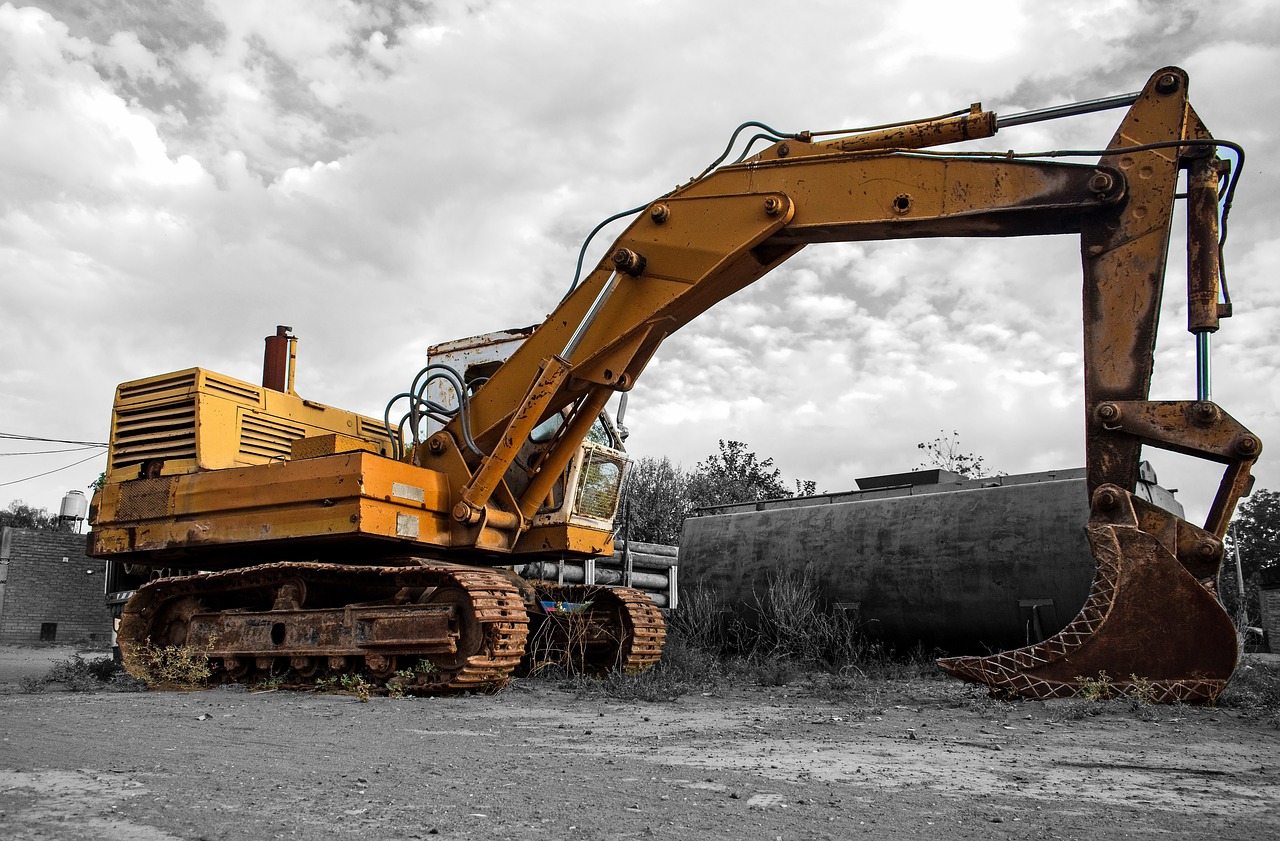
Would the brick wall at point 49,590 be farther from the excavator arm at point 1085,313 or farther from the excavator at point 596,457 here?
the excavator arm at point 1085,313

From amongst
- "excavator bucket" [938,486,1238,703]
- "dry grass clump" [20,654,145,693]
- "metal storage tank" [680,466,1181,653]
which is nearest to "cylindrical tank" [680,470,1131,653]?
"metal storage tank" [680,466,1181,653]

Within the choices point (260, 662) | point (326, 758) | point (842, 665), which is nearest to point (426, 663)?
point (260, 662)

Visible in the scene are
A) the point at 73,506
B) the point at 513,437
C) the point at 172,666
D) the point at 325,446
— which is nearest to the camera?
the point at 513,437

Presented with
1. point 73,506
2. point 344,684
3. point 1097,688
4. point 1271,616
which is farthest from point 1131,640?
point 73,506

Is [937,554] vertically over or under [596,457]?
under

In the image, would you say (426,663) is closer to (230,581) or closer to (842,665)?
(230,581)

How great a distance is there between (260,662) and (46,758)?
14.5 feet

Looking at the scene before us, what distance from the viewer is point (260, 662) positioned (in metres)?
8.41

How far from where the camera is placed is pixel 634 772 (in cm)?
411

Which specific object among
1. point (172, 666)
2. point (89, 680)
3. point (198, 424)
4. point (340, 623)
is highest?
point (198, 424)

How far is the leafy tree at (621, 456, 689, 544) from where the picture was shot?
29672 millimetres

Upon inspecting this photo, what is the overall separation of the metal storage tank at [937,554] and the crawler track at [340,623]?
4.73 m

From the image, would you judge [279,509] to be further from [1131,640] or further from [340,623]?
[1131,640]

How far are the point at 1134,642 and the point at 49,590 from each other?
28943 mm
